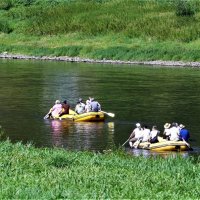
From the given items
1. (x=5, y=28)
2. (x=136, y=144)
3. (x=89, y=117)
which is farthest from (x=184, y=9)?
(x=136, y=144)

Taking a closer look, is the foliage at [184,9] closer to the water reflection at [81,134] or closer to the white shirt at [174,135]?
the water reflection at [81,134]

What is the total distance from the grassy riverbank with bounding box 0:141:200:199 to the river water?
38.1 ft

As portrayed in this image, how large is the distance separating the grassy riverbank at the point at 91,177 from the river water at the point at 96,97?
11.6 m

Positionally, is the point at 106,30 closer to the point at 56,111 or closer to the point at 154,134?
the point at 56,111

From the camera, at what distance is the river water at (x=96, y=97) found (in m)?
36.2

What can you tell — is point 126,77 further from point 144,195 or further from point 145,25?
point 144,195

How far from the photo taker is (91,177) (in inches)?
649

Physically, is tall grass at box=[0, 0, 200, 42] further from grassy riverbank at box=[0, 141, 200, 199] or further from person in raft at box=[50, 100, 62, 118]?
grassy riverbank at box=[0, 141, 200, 199]

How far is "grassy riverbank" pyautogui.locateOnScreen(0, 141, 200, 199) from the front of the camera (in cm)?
1439

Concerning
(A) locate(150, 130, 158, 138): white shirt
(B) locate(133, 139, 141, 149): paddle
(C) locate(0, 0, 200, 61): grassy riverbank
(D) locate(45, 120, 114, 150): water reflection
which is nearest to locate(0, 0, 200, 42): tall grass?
(C) locate(0, 0, 200, 61): grassy riverbank

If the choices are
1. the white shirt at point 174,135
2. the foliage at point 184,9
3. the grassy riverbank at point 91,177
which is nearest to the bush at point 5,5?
the foliage at point 184,9

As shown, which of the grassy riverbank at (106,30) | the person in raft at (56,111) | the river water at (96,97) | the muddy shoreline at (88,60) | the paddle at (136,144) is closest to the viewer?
the paddle at (136,144)

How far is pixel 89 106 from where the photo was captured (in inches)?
Answer: 1711

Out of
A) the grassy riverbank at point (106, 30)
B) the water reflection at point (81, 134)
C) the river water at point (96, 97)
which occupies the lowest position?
the water reflection at point (81, 134)
